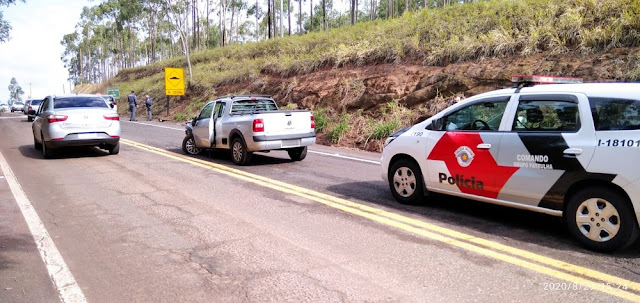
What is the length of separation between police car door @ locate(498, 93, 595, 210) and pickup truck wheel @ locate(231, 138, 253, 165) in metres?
6.36

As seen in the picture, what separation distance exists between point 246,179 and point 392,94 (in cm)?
948

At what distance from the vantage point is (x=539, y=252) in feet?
14.9

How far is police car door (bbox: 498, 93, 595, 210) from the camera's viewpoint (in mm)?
4736

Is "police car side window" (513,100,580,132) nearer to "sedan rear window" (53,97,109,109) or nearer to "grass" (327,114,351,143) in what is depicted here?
"grass" (327,114,351,143)

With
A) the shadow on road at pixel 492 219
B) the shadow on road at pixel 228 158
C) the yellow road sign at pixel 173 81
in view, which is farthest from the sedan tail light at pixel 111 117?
the yellow road sign at pixel 173 81

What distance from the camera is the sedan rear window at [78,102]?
1186 centimetres

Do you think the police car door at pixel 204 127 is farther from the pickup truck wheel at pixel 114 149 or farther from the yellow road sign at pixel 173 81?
the yellow road sign at pixel 173 81

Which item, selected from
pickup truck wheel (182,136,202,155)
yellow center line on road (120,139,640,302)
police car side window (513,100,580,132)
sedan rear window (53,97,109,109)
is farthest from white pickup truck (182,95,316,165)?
police car side window (513,100,580,132)

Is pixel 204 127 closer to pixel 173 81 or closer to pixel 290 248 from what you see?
pixel 290 248

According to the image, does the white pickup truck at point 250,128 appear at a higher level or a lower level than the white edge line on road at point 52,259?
higher

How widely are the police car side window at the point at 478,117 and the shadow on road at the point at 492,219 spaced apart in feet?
3.70


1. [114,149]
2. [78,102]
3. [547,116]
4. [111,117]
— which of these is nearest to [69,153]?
[114,149]

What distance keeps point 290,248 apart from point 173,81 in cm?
3021

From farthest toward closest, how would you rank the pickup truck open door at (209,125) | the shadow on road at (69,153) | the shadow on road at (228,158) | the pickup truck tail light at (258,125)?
the shadow on road at (69,153) → the pickup truck open door at (209,125) → the shadow on road at (228,158) → the pickup truck tail light at (258,125)
